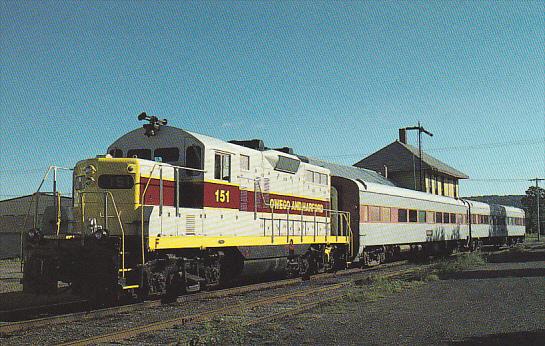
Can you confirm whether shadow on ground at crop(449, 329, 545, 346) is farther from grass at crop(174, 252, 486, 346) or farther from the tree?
the tree

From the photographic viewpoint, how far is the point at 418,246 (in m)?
28.2

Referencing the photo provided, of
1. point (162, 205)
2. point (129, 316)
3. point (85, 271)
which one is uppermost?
point (162, 205)

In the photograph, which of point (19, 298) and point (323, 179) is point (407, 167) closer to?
point (323, 179)

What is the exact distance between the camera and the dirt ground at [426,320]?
8.45m

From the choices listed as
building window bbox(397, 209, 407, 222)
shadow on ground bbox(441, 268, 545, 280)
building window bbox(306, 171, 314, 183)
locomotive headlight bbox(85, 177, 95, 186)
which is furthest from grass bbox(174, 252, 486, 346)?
building window bbox(397, 209, 407, 222)

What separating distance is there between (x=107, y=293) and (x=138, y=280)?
2.23 feet

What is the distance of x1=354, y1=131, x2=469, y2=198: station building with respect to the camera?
6047cm

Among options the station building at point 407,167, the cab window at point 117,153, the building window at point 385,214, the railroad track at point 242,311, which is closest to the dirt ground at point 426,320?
the railroad track at point 242,311

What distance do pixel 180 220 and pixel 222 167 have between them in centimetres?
203

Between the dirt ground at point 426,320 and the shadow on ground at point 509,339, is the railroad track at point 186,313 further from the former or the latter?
the shadow on ground at point 509,339

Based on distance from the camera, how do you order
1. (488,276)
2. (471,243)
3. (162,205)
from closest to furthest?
(162,205) < (488,276) < (471,243)

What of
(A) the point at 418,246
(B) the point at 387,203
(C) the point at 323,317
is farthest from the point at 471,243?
(C) the point at 323,317

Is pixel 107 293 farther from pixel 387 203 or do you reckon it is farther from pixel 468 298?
pixel 387 203

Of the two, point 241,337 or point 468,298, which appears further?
point 468,298
